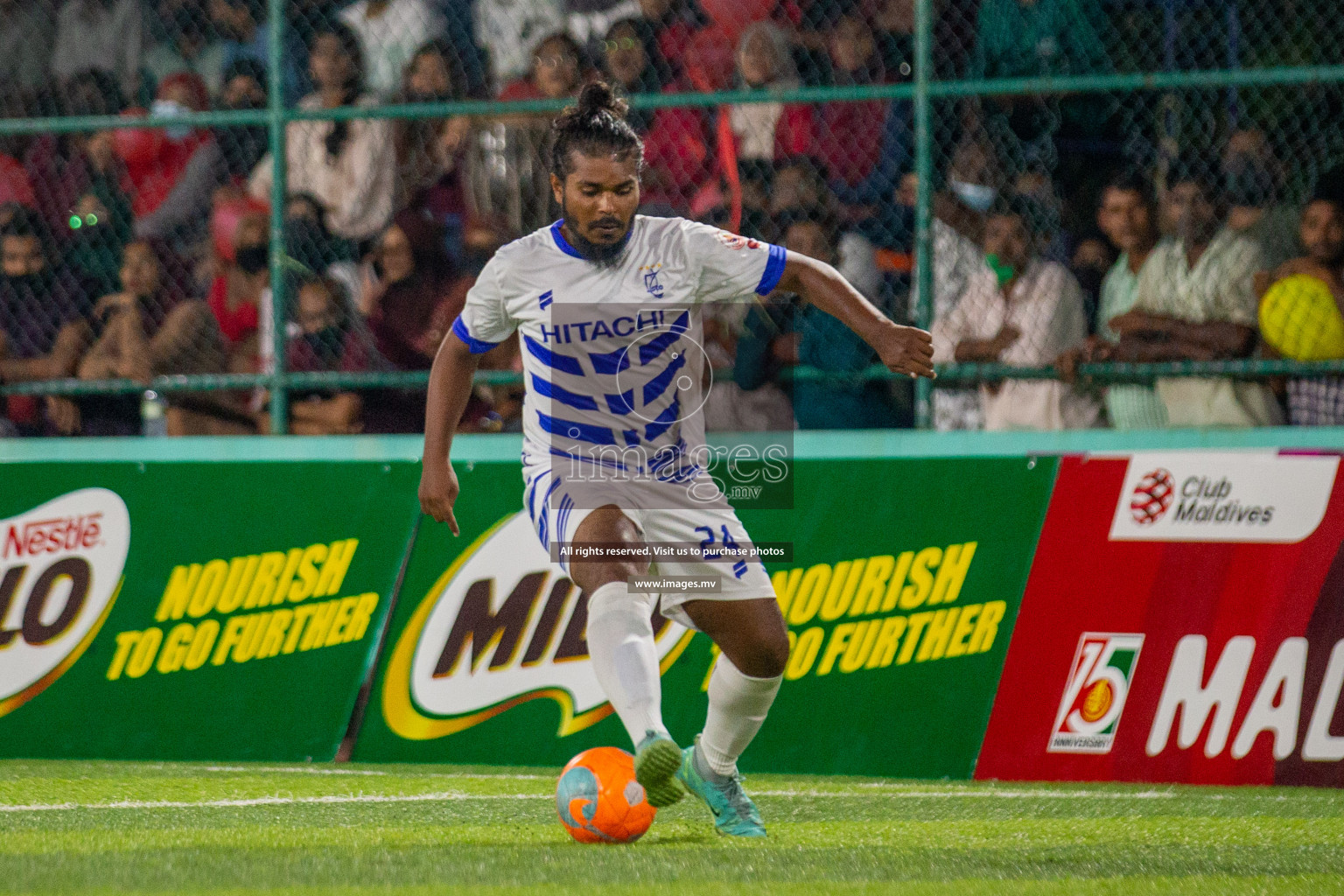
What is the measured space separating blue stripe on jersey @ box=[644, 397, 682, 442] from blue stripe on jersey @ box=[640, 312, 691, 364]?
5.8 inches

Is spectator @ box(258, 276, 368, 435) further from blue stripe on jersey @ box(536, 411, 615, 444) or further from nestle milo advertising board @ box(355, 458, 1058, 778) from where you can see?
blue stripe on jersey @ box(536, 411, 615, 444)

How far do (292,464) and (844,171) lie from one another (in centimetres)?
280

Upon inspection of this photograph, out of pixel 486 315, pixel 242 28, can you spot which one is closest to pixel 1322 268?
pixel 486 315

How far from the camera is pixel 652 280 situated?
506 centimetres

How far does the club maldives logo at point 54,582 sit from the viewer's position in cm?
728

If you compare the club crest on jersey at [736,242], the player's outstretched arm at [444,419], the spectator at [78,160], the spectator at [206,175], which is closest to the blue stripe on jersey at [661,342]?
the club crest on jersey at [736,242]

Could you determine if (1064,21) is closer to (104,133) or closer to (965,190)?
(965,190)

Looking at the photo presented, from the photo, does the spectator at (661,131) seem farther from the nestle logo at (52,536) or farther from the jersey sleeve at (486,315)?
the jersey sleeve at (486,315)

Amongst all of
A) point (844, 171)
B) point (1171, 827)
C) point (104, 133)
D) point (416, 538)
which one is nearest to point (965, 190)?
point (844, 171)

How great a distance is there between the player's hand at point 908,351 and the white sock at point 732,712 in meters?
1.03

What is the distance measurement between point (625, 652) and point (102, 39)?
256 inches

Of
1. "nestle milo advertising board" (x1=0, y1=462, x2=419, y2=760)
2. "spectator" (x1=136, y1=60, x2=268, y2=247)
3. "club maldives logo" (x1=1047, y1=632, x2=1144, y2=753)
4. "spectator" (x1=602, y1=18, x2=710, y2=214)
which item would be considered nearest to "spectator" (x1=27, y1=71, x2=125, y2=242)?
"spectator" (x1=136, y1=60, x2=268, y2=247)

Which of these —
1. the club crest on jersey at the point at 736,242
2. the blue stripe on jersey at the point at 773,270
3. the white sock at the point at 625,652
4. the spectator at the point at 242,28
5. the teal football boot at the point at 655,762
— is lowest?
the teal football boot at the point at 655,762

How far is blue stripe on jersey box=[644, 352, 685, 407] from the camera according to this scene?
512cm
